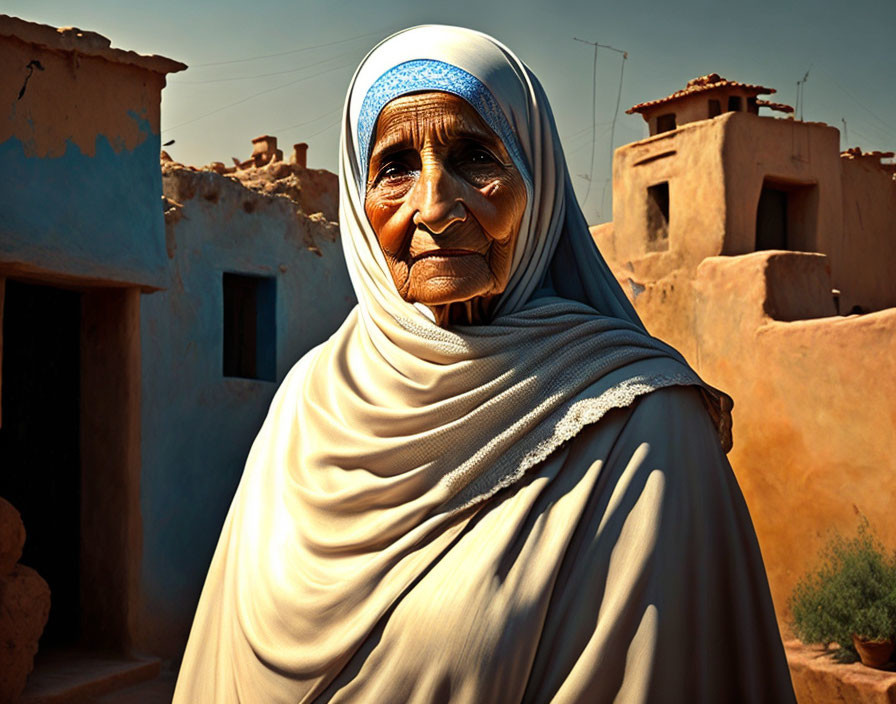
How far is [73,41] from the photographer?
22.0ft

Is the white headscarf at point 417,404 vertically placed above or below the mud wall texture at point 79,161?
below

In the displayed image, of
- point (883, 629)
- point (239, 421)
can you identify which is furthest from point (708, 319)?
point (239, 421)

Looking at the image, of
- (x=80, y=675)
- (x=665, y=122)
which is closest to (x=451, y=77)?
(x=80, y=675)

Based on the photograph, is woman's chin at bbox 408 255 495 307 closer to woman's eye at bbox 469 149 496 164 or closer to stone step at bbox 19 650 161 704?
woman's eye at bbox 469 149 496 164

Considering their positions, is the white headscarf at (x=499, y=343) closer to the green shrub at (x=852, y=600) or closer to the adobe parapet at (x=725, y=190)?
the green shrub at (x=852, y=600)

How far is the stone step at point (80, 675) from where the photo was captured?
21.7ft

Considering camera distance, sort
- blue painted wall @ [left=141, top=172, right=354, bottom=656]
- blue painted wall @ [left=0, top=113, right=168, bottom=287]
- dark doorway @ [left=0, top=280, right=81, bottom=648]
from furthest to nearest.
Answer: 1. blue painted wall @ [left=141, top=172, right=354, bottom=656]
2. dark doorway @ [left=0, top=280, right=81, bottom=648]
3. blue painted wall @ [left=0, top=113, right=168, bottom=287]

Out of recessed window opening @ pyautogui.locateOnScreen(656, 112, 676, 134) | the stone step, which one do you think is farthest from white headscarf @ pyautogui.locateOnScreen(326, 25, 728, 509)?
recessed window opening @ pyautogui.locateOnScreen(656, 112, 676, 134)

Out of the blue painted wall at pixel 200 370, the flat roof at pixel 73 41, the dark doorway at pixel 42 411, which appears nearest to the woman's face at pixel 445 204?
the flat roof at pixel 73 41

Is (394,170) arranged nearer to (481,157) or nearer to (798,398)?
(481,157)

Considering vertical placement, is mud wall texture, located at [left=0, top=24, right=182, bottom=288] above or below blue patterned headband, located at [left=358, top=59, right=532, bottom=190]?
above

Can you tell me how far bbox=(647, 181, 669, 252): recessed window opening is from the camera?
14422 mm

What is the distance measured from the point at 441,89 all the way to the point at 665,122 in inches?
635

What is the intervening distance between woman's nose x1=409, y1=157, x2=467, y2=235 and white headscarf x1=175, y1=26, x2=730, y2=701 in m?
0.12
